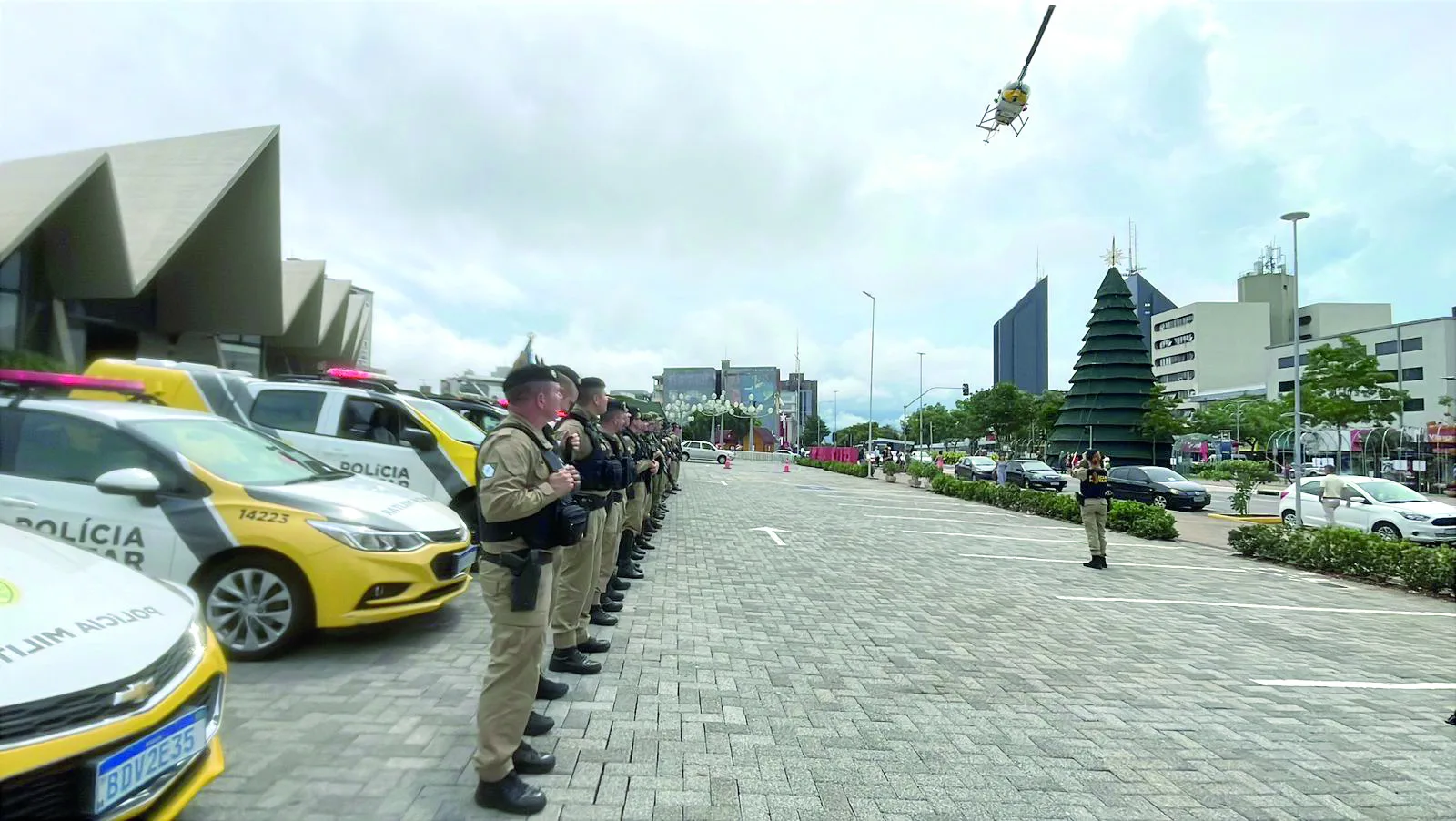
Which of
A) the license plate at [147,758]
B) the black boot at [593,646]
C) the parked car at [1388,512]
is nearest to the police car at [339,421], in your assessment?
the black boot at [593,646]

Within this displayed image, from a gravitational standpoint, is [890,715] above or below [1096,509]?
below

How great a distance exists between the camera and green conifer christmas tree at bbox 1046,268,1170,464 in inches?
1519

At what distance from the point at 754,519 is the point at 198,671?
38.4 ft

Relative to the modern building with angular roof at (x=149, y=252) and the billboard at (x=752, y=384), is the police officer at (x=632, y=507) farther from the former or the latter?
the billboard at (x=752, y=384)

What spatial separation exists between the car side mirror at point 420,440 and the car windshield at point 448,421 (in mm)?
289

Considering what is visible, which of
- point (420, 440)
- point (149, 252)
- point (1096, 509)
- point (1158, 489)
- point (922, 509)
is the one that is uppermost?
point (149, 252)

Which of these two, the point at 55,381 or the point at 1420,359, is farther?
the point at 1420,359

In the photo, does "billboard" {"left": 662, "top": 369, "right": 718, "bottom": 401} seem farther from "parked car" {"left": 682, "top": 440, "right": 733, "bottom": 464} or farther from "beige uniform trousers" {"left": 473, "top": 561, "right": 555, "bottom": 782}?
"beige uniform trousers" {"left": 473, "top": 561, "right": 555, "bottom": 782}

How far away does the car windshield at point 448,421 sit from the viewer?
26.3 feet

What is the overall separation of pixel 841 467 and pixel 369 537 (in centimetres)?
3655

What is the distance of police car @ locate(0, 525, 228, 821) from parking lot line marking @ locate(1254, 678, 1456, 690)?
20.3 feet

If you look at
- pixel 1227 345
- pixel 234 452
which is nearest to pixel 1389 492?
pixel 234 452

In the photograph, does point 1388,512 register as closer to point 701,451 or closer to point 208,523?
point 208,523

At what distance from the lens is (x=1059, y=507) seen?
664 inches
